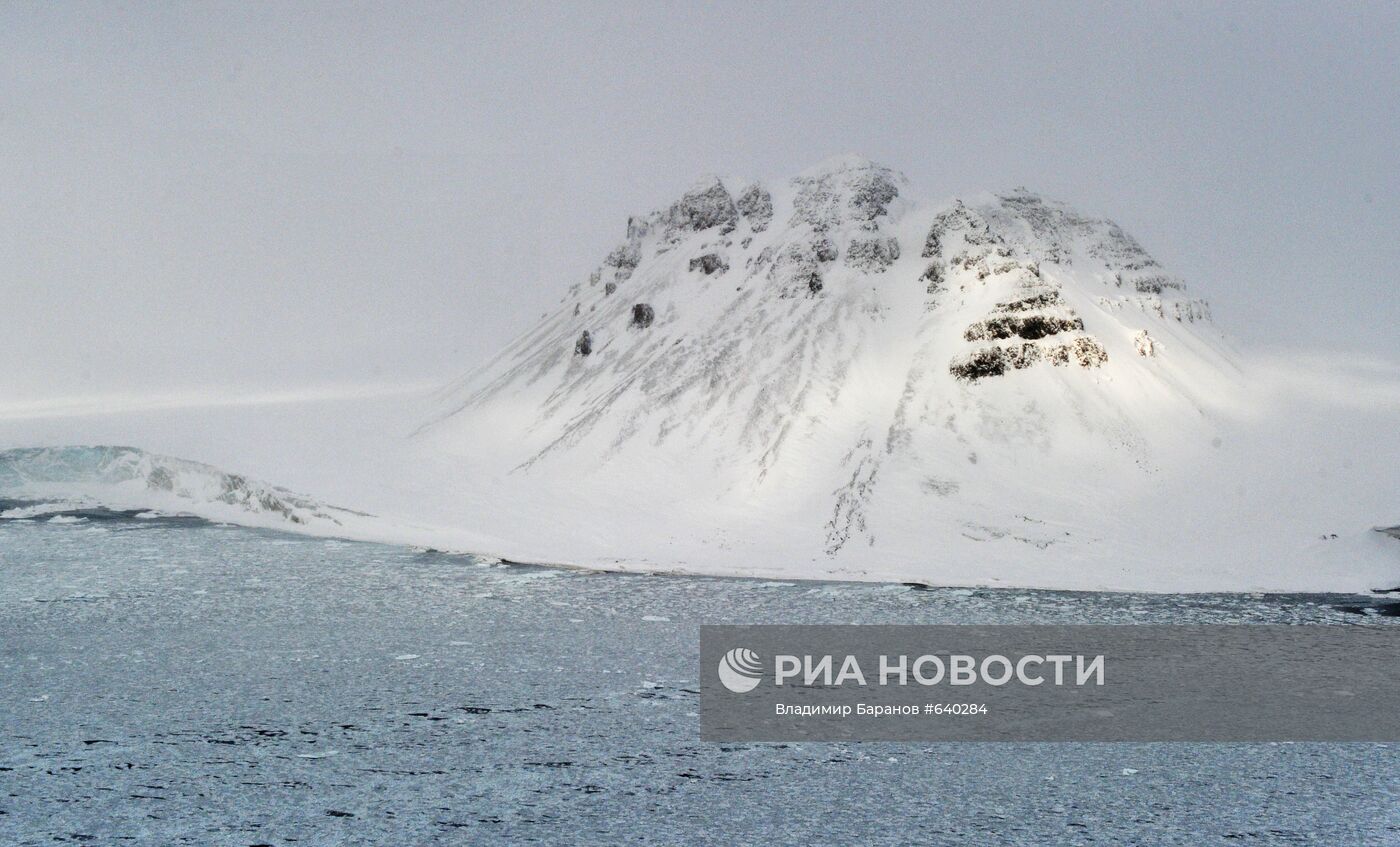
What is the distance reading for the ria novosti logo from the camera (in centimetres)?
1956

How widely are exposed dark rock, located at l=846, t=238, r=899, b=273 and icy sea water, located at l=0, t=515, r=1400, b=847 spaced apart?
65.1 meters

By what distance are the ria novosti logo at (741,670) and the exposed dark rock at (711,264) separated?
Result: 74710mm

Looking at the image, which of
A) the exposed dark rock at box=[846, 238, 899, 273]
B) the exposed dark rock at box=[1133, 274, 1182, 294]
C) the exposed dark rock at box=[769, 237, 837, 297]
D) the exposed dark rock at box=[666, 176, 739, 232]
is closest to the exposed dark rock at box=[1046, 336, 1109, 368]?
the exposed dark rock at box=[846, 238, 899, 273]

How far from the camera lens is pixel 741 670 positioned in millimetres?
20578

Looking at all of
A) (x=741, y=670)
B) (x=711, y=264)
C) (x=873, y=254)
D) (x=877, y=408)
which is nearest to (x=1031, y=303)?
(x=877, y=408)

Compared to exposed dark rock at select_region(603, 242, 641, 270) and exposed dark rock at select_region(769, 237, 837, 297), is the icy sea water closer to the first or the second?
exposed dark rock at select_region(769, 237, 837, 297)

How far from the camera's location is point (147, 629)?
2381cm

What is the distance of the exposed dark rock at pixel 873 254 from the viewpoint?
88250 mm

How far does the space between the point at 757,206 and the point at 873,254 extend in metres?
15.9

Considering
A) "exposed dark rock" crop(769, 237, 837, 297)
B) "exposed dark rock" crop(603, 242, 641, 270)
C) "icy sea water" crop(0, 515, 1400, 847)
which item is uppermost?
"exposed dark rock" crop(603, 242, 641, 270)

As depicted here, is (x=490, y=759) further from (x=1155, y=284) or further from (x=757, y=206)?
(x=1155, y=284)

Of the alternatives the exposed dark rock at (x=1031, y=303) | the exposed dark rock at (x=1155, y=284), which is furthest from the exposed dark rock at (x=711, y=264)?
the exposed dark rock at (x=1155, y=284)

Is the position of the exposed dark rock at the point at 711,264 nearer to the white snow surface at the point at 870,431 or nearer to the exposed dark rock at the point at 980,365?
the white snow surface at the point at 870,431

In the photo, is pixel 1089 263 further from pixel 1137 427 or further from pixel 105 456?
pixel 105 456
